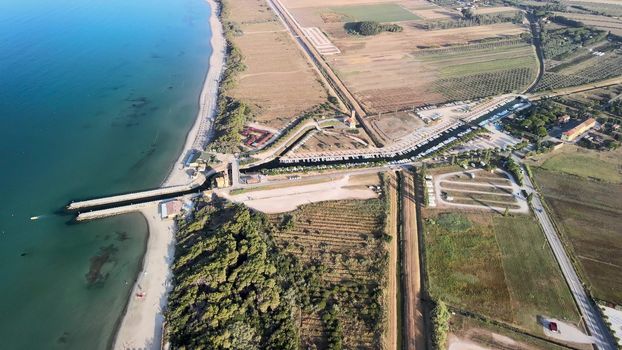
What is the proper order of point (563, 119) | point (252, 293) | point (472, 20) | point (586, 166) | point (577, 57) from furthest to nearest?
point (472, 20)
point (577, 57)
point (563, 119)
point (586, 166)
point (252, 293)

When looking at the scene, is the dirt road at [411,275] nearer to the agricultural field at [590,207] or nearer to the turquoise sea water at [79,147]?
the agricultural field at [590,207]

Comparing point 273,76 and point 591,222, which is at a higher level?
point 273,76

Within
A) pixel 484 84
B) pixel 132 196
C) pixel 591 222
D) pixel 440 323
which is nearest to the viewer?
pixel 440 323

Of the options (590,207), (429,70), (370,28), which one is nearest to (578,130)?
(590,207)

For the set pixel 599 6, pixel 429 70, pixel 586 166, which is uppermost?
pixel 599 6

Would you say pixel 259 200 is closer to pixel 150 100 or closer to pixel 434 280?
pixel 434 280

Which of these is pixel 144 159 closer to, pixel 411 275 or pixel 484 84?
pixel 411 275

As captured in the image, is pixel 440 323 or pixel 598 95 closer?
pixel 440 323
